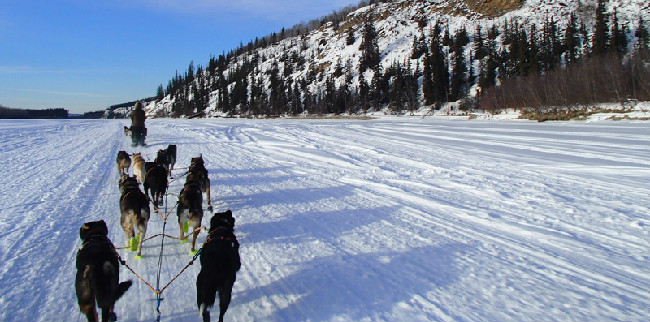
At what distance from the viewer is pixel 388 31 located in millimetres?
89750

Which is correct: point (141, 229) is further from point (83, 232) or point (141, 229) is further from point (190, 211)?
point (83, 232)

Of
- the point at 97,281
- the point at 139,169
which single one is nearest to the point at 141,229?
the point at 97,281

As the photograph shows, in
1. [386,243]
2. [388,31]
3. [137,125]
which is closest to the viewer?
[386,243]

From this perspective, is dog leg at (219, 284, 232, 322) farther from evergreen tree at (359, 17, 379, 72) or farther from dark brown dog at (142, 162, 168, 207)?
evergreen tree at (359, 17, 379, 72)

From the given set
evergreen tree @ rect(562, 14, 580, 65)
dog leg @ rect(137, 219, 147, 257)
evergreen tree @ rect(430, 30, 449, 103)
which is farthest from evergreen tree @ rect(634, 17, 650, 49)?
dog leg @ rect(137, 219, 147, 257)

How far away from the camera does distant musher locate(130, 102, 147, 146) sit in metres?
15.4

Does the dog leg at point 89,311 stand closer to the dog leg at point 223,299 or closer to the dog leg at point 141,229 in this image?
the dog leg at point 223,299

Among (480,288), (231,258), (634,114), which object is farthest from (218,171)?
(634,114)

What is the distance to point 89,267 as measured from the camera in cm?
263

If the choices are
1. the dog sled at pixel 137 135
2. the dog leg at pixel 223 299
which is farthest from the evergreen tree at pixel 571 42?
the dog leg at pixel 223 299

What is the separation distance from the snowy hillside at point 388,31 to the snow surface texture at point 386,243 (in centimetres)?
6503

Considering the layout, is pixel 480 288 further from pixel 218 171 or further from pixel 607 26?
pixel 607 26

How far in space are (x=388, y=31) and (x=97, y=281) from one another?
3764 inches

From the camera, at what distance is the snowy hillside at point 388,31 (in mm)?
62062
